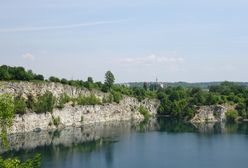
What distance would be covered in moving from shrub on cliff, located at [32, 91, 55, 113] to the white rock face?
85 cm

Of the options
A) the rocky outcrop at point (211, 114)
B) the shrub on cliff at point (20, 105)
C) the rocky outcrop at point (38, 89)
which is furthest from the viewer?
the rocky outcrop at point (211, 114)

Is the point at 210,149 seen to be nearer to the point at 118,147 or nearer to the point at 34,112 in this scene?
the point at 118,147

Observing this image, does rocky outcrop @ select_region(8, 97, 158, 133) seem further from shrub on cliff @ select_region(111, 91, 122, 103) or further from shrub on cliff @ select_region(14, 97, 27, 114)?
shrub on cliff @ select_region(111, 91, 122, 103)

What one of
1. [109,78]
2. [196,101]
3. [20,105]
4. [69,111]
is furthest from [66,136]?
[196,101]

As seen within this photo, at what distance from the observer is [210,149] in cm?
5491

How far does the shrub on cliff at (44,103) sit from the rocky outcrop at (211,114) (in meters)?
30.7

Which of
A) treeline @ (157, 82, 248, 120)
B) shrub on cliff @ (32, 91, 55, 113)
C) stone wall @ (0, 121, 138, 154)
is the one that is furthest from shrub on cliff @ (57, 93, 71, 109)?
treeline @ (157, 82, 248, 120)

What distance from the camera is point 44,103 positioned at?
239 feet

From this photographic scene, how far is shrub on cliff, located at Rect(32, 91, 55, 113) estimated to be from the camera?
236ft

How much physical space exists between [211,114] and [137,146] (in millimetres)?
37316

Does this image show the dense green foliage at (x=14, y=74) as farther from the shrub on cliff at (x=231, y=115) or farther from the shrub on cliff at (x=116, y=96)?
the shrub on cliff at (x=231, y=115)

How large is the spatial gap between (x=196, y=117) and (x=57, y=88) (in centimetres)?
2970

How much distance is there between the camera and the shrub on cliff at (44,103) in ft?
236

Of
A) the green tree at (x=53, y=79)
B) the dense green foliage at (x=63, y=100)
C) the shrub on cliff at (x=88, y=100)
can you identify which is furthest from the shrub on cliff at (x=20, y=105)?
the shrub on cliff at (x=88, y=100)
